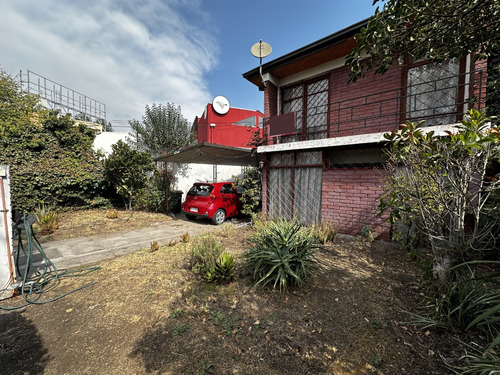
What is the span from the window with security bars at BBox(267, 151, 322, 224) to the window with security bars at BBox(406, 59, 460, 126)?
268 cm

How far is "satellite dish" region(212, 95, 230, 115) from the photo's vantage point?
15.3 metres

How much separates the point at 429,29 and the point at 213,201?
23.4ft

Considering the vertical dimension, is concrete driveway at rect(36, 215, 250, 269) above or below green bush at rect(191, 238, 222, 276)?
below

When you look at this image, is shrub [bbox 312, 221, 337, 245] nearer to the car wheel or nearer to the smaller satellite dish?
the car wheel

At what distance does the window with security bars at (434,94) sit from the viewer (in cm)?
510

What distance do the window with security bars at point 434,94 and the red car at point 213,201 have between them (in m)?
6.35

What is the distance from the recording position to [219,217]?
839 cm

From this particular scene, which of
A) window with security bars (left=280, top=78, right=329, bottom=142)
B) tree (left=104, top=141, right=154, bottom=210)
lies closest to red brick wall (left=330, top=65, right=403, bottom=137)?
window with security bars (left=280, top=78, right=329, bottom=142)

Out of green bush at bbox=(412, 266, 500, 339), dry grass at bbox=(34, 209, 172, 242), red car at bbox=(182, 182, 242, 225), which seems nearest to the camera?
green bush at bbox=(412, 266, 500, 339)

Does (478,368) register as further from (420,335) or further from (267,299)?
(267,299)

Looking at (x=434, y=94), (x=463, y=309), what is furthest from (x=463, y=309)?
(x=434, y=94)

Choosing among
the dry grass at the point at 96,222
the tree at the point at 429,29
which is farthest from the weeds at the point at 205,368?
the dry grass at the point at 96,222

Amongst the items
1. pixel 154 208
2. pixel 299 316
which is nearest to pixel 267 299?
pixel 299 316

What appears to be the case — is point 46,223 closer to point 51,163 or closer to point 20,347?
point 51,163
